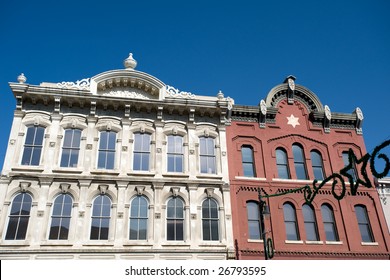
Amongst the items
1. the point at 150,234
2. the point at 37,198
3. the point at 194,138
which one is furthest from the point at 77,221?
the point at 194,138

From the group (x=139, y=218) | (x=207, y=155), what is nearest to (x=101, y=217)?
(x=139, y=218)

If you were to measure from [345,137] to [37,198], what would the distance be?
62.0 feet

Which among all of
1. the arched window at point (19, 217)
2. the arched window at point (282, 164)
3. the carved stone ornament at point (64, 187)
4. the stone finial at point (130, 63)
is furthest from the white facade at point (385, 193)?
the arched window at point (19, 217)

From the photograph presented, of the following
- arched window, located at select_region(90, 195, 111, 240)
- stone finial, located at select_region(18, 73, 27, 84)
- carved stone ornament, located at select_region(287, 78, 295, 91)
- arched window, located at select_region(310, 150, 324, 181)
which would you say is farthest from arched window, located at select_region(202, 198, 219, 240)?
stone finial, located at select_region(18, 73, 27, 84)

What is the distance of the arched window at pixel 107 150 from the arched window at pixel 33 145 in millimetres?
3159

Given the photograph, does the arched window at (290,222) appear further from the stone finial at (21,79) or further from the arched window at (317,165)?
the stone finial at (21,79)

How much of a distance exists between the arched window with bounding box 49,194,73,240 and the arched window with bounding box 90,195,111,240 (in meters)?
1.21

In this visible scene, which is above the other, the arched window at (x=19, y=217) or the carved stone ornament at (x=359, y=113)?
the carved stone ornament at (x=359, y=113)

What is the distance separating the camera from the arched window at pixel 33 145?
18.8 m

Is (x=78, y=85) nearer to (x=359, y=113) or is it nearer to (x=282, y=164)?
(x=282, y=164)

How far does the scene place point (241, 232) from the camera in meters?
19.0

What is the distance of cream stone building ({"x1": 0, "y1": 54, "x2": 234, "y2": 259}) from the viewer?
1733 cm

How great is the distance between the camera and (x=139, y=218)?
18.3m
